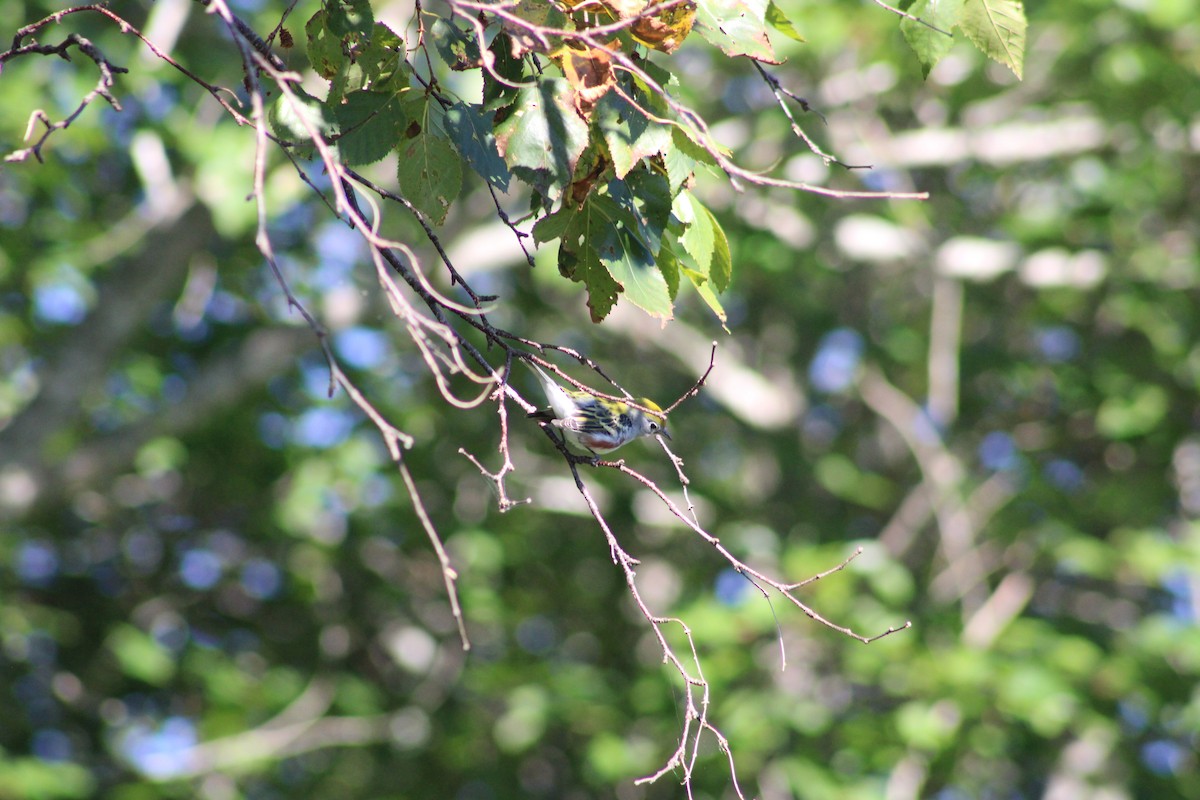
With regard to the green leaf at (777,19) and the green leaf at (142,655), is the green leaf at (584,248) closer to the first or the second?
the green leaf at (777,19)

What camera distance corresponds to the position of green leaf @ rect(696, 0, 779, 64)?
6.13 ft

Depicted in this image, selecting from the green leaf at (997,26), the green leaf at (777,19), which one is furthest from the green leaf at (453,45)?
the green leaf at (997,26)

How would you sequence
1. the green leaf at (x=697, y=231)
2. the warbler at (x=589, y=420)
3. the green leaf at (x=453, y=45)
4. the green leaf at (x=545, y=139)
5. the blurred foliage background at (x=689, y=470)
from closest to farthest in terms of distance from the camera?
1. the green leaf at (x=545, y=139)
2. the green leaf at (x=453, y=45)
3. the green leaf at (x=697, y=231)
4. the warbler at (x=589, y=420)
5. the blurred foliage background at (x=689, y=470)

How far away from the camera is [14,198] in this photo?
24.6 ft

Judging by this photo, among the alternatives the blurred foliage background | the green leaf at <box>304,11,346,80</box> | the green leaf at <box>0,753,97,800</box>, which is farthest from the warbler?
the green leaf at <box>0,753,97,800</box>

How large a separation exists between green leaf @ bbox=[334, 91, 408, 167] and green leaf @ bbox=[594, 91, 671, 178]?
37 cm

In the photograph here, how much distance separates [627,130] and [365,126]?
18.0 inches

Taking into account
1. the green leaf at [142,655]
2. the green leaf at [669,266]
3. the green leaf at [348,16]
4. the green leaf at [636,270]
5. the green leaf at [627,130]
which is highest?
the green leaf at [348,16]

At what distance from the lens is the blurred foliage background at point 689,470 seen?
248 inches

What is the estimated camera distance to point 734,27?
1904mm

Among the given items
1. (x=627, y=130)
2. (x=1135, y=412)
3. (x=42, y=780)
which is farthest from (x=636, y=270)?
(x=1135, y=412)

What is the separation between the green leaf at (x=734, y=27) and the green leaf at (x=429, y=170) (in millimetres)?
501

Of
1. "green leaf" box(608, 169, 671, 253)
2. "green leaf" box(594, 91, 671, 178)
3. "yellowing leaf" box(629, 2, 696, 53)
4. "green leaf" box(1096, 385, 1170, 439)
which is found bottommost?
"green leaf" box(1096, 385, 1170, 439)

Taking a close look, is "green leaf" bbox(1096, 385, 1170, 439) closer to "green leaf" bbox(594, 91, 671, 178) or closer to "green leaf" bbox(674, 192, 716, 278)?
"green leaf" bbox(674, 192, 716, 278)
